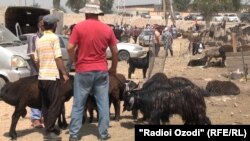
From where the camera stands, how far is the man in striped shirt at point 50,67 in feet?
23.5

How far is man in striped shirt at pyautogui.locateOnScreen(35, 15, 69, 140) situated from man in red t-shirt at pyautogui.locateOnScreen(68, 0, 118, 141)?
1.28 ft

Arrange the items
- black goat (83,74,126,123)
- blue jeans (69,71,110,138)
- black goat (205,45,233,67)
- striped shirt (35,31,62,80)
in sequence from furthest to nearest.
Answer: black goat (205,45,233,67)
black goat (83,74,126,123)
striped shirt (35,31,62,80)
blue jeans (69,71,110,138)

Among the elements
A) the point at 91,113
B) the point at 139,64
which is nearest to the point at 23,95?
the point at 91,113

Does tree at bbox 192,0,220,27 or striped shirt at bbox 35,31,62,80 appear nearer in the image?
striped shirt at bbox 35,31,62,80

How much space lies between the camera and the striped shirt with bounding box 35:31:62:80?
7164 millimetres

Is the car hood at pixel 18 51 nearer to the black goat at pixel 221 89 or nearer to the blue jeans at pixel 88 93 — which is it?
the black goat at pixel 221 89

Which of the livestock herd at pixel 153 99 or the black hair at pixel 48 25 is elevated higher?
the black hair at pixel 48 25

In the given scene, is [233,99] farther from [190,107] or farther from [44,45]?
[44,45]

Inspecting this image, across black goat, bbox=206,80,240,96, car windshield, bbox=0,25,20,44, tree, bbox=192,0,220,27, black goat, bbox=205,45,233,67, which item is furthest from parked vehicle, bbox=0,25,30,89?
tree, bbox=192,0,220,27

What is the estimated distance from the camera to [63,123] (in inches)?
323

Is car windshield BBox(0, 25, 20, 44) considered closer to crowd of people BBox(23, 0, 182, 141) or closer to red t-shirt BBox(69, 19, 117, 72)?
crowd of people BBox(23, 0, 182, 141)

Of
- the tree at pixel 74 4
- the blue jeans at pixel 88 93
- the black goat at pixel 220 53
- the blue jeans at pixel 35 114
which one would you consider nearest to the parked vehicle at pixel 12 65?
the blue jeans at pixel 35 114

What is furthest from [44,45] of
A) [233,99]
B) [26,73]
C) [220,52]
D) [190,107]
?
[220,52]

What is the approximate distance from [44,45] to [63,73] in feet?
1.60
